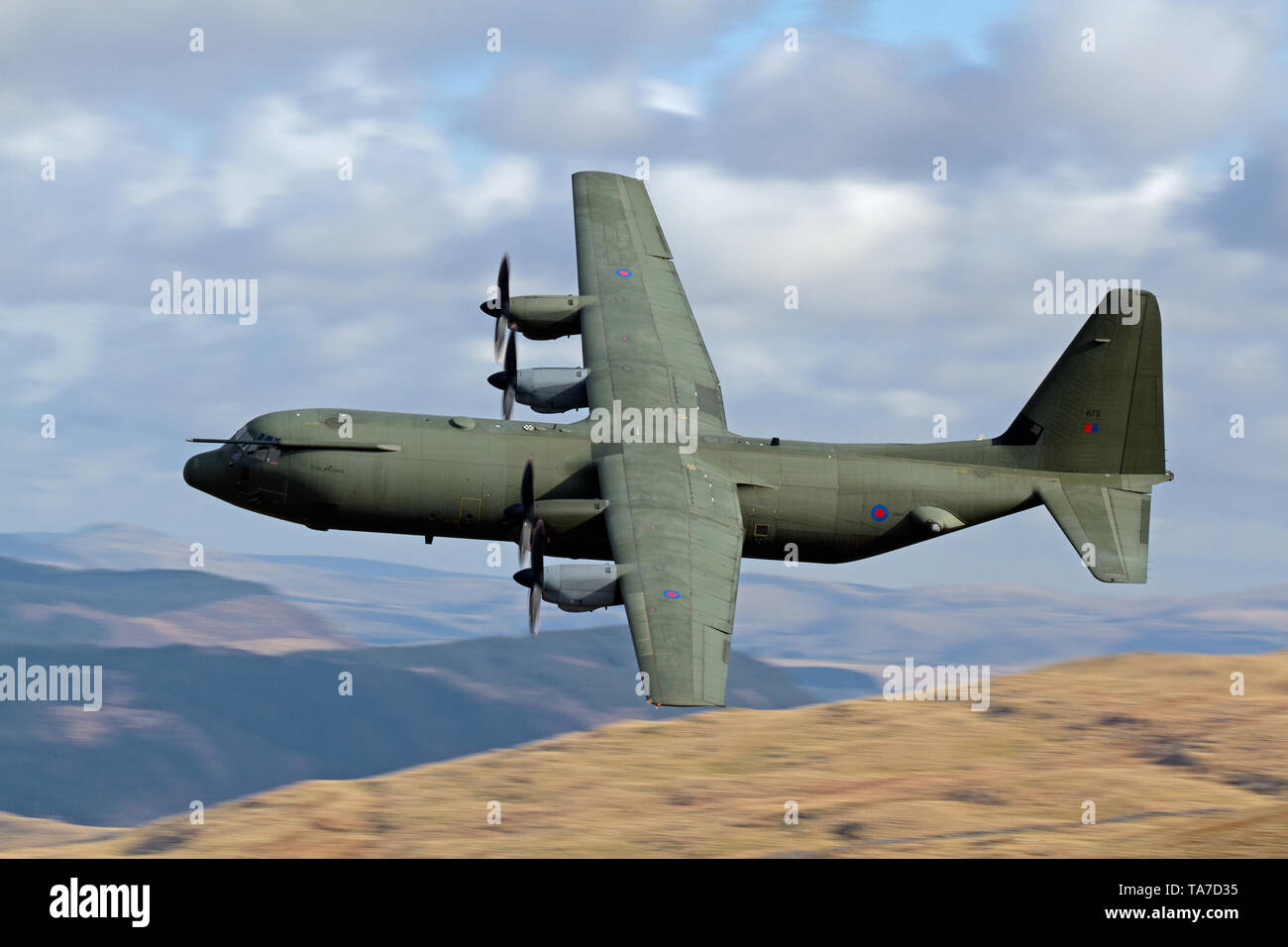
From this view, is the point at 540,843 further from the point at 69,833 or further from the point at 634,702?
the point at 69,833

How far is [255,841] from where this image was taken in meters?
40.7

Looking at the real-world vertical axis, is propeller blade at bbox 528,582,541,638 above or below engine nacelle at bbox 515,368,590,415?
below

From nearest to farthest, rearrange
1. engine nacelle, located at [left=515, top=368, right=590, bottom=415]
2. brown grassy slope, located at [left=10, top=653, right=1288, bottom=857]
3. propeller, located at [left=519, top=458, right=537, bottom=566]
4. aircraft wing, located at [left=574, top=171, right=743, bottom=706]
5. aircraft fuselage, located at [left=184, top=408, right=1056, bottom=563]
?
aircraft wing, located at [left=574, top=171, right=743, bottom=706]
propeller, located at [left=519, top=458, right=537, bottom=566]
aircraft fuselage, located at [left=184, top=408, right=1056, bottom=563]
brown grassy slope, located at [left=10, top=653, right=1288, bottom=857]
engine nacelle, located at [left=515, top=368, right=590, bottom=415]

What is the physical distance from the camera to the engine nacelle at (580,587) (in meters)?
32.2

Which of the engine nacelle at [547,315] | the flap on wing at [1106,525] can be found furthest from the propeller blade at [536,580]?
the flap on wing at [1106,525]

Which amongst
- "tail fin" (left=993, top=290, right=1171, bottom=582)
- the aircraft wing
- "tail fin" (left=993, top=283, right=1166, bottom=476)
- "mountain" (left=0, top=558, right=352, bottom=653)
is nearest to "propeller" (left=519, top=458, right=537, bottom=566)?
the aircraft wing

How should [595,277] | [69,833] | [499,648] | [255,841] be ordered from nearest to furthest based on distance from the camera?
[255,841] → [595,277] → [69,833] → [499,648]

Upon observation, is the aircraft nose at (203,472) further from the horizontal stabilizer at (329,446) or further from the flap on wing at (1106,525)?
the flap on wing at (1106,525)

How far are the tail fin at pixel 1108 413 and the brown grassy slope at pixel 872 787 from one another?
33.2 ft

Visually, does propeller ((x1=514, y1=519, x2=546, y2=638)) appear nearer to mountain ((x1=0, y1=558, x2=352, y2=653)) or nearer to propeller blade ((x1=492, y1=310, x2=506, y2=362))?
propeller blade ((x1=492, y1=310, x2=506, y2=362))

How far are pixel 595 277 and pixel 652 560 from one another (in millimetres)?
14472

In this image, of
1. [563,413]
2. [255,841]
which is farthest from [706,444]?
[255,841]

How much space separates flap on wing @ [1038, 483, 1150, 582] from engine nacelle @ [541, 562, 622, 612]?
50.6 feet

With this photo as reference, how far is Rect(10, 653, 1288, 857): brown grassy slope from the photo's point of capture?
3769 centimetres
